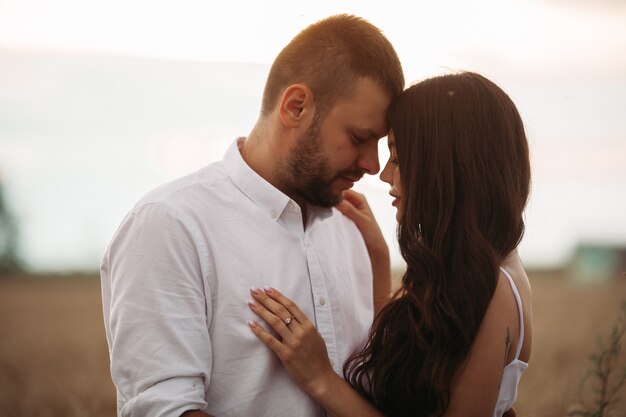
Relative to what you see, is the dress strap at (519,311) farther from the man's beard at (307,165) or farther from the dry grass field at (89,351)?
the dry grass field at (89,351)

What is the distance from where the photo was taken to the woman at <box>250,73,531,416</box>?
317 centimetres

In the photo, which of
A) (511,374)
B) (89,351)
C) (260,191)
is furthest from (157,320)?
(89,351)

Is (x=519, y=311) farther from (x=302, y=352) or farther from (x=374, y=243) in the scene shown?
(x=374, y=243)

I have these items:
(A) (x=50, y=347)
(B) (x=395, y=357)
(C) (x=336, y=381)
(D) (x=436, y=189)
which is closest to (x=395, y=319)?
(B) (x=395, y=357)

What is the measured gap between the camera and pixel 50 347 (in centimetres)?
1184

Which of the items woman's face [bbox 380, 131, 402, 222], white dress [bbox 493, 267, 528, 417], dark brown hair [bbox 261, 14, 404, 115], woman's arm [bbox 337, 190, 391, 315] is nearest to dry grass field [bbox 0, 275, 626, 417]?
woman's arm [bbox 337, 190, 391, 315]

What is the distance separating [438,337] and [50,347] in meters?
9.78

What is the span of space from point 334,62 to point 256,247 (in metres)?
0.92

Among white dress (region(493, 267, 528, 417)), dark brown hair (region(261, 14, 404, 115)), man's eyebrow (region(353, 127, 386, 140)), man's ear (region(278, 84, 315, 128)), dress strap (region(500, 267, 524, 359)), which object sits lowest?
white dress (region(493, 267, 528, 417))

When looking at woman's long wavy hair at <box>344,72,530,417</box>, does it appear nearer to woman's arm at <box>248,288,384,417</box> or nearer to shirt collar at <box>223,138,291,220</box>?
woman's arm at <box>248,288,384,417</box>

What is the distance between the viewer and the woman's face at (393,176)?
3.46 metres

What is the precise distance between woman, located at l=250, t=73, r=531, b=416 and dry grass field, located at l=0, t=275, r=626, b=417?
2373 mm

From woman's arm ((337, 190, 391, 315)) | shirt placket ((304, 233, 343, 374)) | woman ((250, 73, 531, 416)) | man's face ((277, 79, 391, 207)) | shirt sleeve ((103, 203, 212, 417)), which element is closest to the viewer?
shirt sleeve ((103, 203, 212, 417))

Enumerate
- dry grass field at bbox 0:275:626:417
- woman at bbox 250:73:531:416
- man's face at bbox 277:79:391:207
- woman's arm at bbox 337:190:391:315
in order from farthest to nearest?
1. dry grass field at bbox 0:275:626:417
2. woman's arm at bbox 337:190:391:315
3. man's face at bbox 277:79:391:207
4. woman at bbox 250:73:531:416
